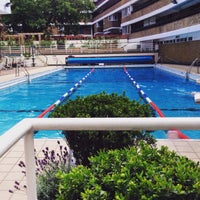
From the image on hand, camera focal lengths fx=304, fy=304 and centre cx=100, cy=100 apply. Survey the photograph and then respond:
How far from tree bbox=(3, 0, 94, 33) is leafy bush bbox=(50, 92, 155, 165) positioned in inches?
1608

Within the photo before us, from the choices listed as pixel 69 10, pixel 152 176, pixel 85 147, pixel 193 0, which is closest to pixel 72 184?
pixel 152 176

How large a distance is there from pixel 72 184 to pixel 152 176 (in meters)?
0.40

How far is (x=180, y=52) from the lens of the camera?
83.7 ft

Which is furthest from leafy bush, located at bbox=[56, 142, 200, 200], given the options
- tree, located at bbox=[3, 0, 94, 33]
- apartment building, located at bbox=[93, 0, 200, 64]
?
tree, located at bbox=[3, 0, 94, 33]

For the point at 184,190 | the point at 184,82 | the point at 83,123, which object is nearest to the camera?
the point at 184,190

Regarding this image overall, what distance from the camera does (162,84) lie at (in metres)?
16.1

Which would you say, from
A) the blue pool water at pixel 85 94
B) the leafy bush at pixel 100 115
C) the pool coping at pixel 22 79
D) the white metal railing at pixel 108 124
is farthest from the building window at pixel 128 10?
the white metal railing at pixel 108 124

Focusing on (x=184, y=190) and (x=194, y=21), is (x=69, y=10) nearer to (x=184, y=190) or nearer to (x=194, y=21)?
(x=194, y=21)

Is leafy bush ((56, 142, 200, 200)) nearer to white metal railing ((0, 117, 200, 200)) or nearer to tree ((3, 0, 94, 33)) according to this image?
white metal railing ((0, 117, 200, 200))

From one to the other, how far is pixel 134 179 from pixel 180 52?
25288 mm

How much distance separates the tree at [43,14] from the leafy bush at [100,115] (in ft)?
134

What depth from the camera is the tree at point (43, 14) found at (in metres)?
42.2

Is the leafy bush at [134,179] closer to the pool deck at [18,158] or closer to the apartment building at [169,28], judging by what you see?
the pool deck at [18,158]

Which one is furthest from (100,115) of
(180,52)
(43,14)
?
(43,14)
